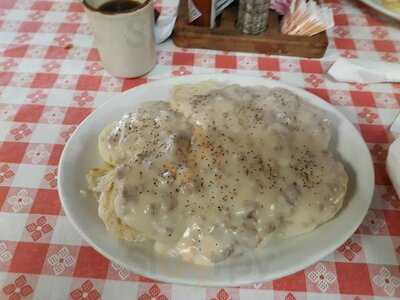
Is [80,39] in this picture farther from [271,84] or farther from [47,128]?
[271,84]

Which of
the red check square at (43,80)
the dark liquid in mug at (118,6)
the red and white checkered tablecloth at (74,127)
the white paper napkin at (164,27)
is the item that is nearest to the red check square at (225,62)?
the red and white checkered tablecloth at (74,127)

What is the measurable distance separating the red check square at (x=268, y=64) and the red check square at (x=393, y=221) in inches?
22.4

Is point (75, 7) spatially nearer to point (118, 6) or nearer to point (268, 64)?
point (118, 6)

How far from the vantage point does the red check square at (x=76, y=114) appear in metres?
1.12

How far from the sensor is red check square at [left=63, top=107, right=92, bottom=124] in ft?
3.67

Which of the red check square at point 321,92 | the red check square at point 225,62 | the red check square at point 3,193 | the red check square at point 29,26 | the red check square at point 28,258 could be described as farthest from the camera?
the red check square at point 29,26

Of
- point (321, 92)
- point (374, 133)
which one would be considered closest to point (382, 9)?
point (321, 92)

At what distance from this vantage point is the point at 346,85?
1.21 m

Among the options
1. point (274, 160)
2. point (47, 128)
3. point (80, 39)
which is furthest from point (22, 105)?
point (274, 160)

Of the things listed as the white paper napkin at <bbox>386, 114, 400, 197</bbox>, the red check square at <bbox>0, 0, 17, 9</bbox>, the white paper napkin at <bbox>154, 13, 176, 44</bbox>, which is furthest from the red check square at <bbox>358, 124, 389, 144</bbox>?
the red check square at <bbox>0, 0, 17, 9</bbox>

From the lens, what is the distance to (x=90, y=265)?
2.71ft

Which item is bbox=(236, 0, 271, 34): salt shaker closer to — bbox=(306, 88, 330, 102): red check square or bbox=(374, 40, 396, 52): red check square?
bbox=(306, 88, 330, 102): red check square

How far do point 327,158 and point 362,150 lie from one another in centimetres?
11

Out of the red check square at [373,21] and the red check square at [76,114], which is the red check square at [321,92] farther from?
the red check square at [76,114]
